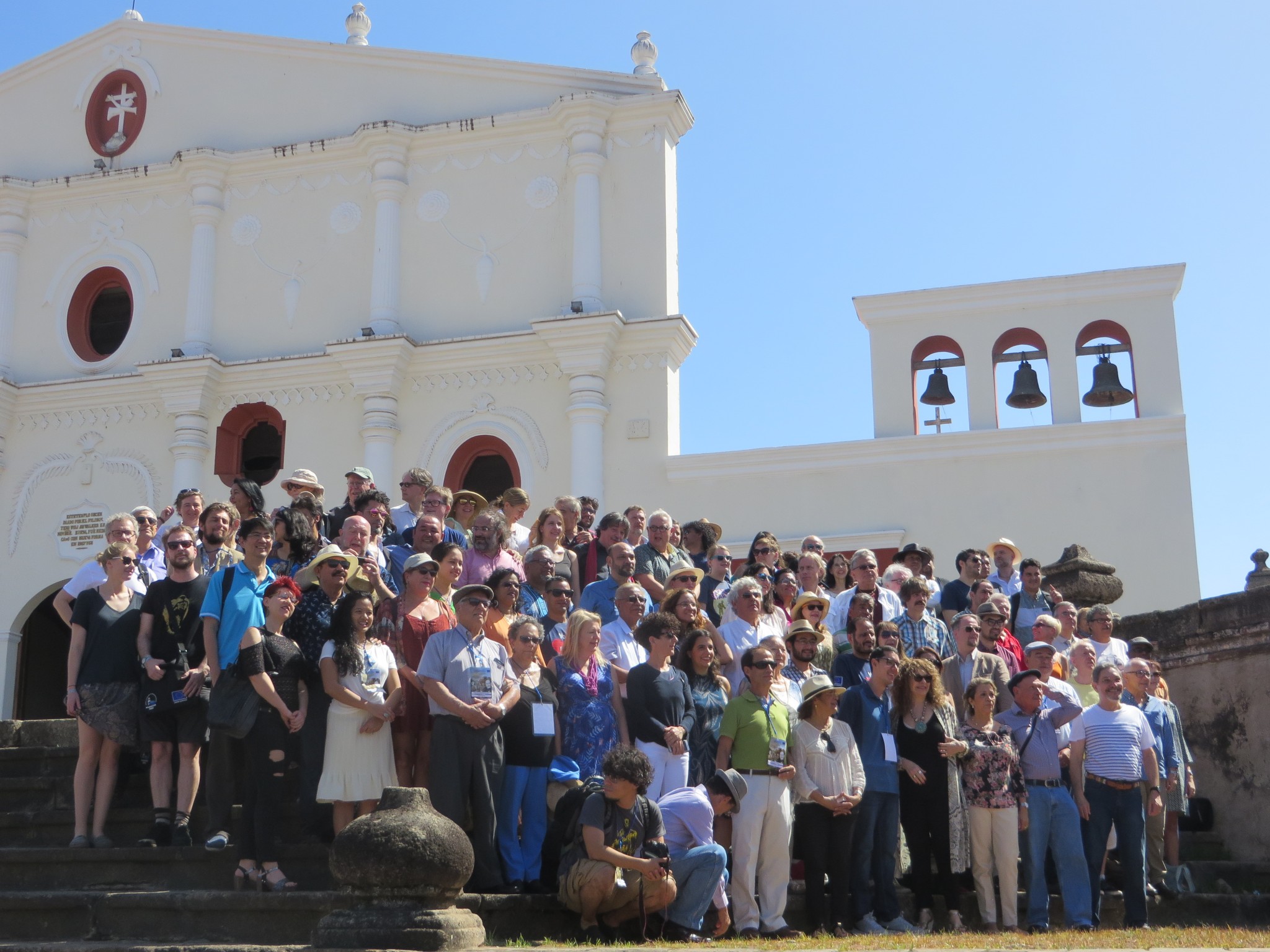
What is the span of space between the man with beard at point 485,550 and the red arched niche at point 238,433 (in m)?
10.3

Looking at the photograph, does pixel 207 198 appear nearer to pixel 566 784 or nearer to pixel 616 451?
pixel 616 451

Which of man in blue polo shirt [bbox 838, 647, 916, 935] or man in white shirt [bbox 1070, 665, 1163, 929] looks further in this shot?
man in white shirt [bbox 1070, 665, 1163, 929]

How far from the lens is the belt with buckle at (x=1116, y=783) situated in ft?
29.3

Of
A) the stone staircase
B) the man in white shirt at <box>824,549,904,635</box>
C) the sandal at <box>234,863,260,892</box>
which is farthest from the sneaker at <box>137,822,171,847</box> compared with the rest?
the man in white shirt at <box>824,549,904,635</box>

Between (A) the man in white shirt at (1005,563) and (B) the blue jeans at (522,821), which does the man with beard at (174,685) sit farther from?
(A) the man in white shirt at (1005,563)

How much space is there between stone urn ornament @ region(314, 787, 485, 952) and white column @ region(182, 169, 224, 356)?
48.8 ft

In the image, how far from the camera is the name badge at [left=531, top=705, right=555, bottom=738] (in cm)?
784

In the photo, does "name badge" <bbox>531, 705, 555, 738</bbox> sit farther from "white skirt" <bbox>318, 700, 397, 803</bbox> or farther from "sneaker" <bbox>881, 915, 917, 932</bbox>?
"sneaker" <bbox>881, 915, 917, 932</bbox>

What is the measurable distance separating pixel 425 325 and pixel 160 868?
12.3m

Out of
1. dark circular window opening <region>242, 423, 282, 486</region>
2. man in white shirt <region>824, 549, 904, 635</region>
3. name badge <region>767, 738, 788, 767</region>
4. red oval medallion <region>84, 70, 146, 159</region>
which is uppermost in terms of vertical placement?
red oval medallion <region>84, 70, 146, 159</region>

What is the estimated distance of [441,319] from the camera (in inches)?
765

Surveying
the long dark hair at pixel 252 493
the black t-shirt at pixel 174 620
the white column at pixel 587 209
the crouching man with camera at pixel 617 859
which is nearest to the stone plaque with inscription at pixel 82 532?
the white column at pixel 587 209

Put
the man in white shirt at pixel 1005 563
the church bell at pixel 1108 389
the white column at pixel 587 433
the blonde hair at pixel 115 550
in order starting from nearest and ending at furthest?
the blonde hair at pixel 115 550 < the man in white shirt at pixel 1005 563 < the church bell at pixel 1108 389 < the white column at pixel 587 433

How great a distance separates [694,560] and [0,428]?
13.0 m
